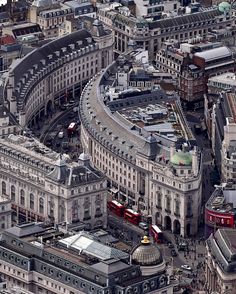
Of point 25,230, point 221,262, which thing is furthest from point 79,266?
point 221,262

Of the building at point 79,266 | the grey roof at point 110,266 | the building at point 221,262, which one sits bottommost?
the building at point 221,262

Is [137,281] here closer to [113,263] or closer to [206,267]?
[113,263]

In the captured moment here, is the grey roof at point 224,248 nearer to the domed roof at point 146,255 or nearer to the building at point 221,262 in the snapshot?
the building at point 221,262

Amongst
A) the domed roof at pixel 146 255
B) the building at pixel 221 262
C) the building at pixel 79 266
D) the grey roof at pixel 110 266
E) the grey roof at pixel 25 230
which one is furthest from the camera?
the grey roof at pixel 25 230

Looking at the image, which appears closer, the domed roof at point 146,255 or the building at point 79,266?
the building at point 79,266

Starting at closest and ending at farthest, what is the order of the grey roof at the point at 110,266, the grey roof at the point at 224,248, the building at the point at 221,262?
1. the grey roof at the point at 110,266
2. the building at the point at 221,262
3. the grey roof at the point at 224,248

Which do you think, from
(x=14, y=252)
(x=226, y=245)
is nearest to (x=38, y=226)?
(x=14, y=252)

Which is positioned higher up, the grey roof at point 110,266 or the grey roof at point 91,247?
the grey roof at point 110,266

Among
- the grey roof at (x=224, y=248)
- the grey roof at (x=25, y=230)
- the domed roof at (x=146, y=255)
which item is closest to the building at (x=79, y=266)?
the domed roof at (x=146, y=255)
